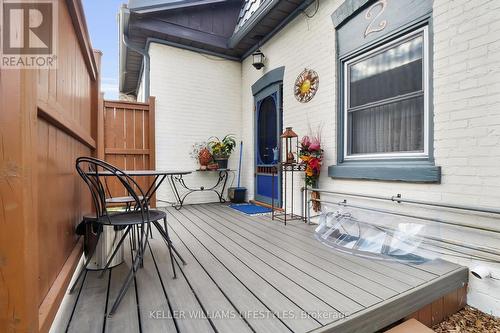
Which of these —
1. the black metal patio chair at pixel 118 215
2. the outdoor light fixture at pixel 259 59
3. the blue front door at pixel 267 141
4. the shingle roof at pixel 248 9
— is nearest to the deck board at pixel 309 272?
the black metal patio chair at pixel 118 215

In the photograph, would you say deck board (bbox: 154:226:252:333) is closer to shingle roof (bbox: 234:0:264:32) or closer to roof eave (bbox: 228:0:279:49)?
roof eave (bbox: 228:0:279:49)

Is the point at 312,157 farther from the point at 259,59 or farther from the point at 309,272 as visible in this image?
the point at 259,59

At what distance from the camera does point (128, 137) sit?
14.2 ft

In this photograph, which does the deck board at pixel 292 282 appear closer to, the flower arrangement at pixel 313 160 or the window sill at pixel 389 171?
the flower arrangement at pixel 313 160

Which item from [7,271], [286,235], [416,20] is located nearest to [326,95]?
[416,20]

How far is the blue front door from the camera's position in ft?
13.9

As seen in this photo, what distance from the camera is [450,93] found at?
79.0 inches

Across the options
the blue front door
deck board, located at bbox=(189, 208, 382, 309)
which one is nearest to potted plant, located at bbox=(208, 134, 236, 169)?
the blue front door

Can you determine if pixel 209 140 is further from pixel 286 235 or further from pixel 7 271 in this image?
pixel 7 271

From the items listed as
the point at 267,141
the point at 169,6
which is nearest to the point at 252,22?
the point at 169,6

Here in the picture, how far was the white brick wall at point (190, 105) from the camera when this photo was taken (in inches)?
181

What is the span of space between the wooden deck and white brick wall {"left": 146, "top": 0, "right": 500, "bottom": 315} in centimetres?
61

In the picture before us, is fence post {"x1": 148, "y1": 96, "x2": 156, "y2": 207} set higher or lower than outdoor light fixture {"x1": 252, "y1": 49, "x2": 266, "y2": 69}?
lower

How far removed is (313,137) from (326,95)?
1.84ft
